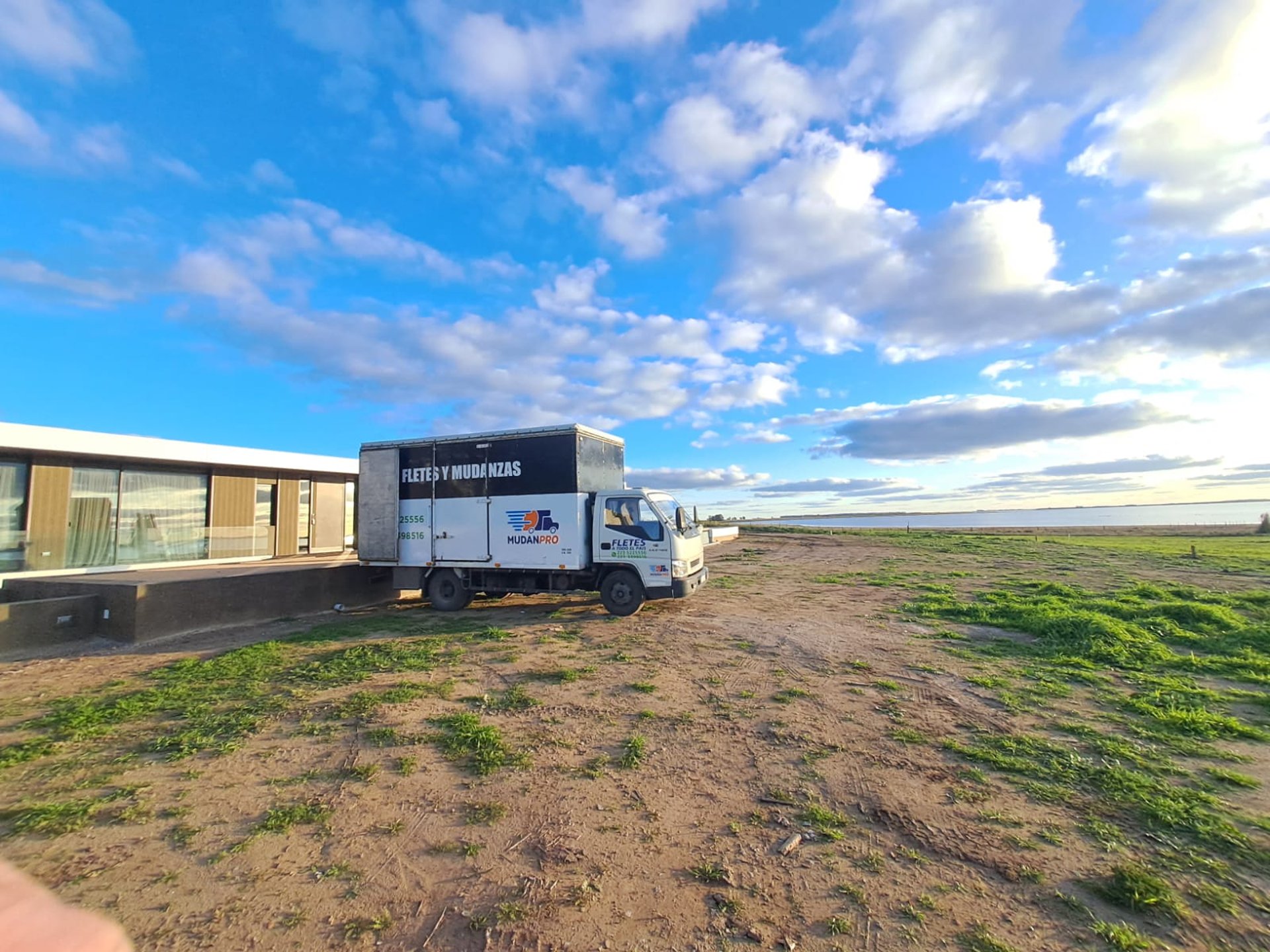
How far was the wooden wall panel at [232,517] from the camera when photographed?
16328 millimetres

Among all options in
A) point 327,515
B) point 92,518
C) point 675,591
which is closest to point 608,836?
point 675,591

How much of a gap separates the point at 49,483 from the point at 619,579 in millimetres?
12825

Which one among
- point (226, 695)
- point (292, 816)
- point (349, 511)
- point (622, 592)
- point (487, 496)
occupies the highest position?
point (349, 511)

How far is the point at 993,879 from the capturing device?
3350mm

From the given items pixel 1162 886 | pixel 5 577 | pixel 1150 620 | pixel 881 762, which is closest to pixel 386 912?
pixel 881 762

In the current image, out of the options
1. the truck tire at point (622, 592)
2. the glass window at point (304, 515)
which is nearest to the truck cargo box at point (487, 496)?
the truck tire at point (622, 592)

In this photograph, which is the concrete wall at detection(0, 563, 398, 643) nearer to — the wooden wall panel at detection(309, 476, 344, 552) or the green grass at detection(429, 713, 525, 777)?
the wooden wall panel at detection(309, 476, 344, 552)

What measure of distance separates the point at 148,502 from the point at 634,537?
1274cm

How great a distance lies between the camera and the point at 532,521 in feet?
38.7

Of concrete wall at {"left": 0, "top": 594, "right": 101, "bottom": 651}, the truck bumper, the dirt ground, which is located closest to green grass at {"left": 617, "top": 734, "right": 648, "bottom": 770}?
the dirt ground

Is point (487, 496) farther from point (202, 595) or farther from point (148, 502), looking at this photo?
point (148, 502)

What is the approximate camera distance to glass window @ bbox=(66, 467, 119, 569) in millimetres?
13523

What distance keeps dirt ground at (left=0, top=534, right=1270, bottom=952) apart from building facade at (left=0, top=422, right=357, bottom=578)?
8159mm

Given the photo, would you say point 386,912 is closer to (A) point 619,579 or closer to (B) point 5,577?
(A) point 619,579
